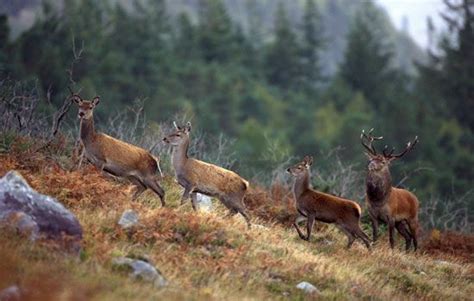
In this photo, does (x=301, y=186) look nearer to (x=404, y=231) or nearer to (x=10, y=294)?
(x=404, y=231)

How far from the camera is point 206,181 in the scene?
48.2 feet

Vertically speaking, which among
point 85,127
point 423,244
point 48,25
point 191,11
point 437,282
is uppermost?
point 85,127

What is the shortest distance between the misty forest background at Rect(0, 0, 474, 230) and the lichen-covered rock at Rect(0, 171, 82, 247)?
2767 centimetres

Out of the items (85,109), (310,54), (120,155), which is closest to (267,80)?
(310,54)

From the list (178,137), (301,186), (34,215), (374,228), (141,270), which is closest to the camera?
(141,270)

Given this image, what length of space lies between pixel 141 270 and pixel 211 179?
169 inches

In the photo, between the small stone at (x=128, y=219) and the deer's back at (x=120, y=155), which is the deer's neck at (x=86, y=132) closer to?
the deer's back at (x=120, y=155)

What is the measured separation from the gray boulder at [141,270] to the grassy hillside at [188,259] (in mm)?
129

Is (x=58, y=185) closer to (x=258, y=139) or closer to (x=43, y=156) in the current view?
(x=43, y=156)

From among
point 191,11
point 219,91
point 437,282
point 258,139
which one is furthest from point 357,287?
point 191,11

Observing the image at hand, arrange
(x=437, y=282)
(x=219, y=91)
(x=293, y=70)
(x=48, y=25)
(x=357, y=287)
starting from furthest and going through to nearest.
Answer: (x=293, y=70) → (x=219, y=91) → (x=48, y=25) → (x=437, y=282) → (x=357, y=287)

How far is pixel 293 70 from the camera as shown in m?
72.8

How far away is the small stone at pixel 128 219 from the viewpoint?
39.3ft

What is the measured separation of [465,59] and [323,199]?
1959 inches
